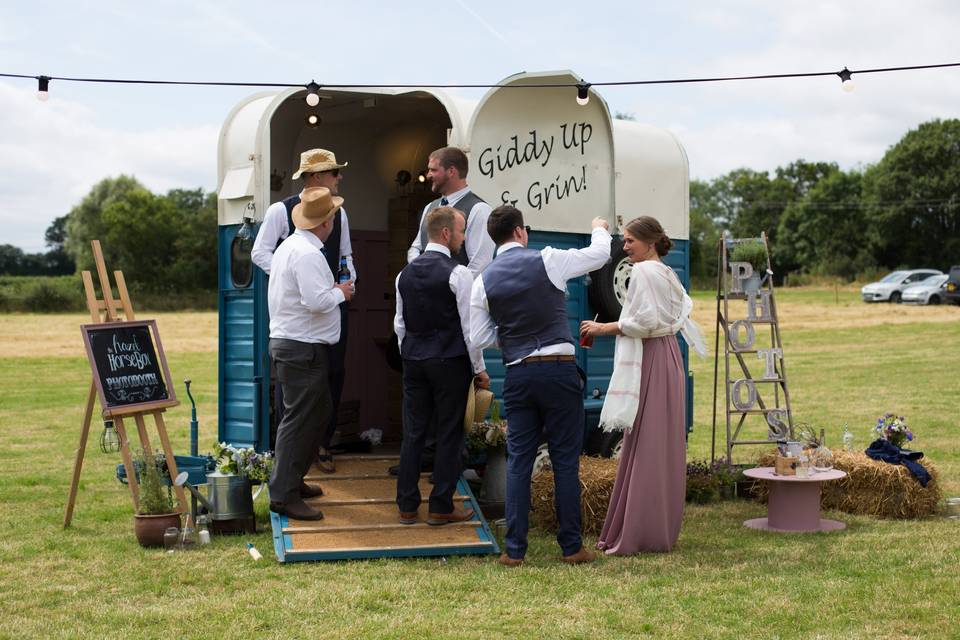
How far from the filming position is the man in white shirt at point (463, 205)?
7.09m

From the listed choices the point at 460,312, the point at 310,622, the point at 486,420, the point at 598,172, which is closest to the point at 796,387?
the point at 598,172

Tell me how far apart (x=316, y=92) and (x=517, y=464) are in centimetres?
316

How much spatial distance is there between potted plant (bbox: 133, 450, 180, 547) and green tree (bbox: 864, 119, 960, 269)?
2232 inches

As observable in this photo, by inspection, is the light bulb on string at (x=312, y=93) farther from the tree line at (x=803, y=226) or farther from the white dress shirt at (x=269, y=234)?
the tree line at (x=803, y=226)

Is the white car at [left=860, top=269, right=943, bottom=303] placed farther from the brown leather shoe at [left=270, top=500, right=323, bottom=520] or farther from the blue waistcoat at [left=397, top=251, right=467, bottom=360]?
the brown leather shoe at [left=270, top=500, right=323, bottom=520]

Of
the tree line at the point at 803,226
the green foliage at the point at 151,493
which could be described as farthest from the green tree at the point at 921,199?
the green foliage at the point at 151,493

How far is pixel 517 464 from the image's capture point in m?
6.20

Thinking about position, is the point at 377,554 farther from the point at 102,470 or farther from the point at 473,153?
the point at 102,470

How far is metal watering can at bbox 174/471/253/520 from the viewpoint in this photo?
712 cm

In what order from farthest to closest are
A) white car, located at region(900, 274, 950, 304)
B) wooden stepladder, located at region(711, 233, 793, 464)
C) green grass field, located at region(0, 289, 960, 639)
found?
white car, located at region(900, 274, 950, 304) → wooden stepladder, located at region(711, 233, 793, 464) → green grass field, located at region(0, 289, 960, 639)

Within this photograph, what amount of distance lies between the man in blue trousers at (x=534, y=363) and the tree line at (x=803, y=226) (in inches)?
1713

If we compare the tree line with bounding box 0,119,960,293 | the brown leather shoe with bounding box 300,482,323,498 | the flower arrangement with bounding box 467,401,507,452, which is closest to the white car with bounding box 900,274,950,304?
the tree line with bounding box 0,119,960,293

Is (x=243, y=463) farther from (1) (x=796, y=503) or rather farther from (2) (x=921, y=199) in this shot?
(2) (x=921, y=199)

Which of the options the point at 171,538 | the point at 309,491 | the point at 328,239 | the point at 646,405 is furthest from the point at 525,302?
the point at 171,538
